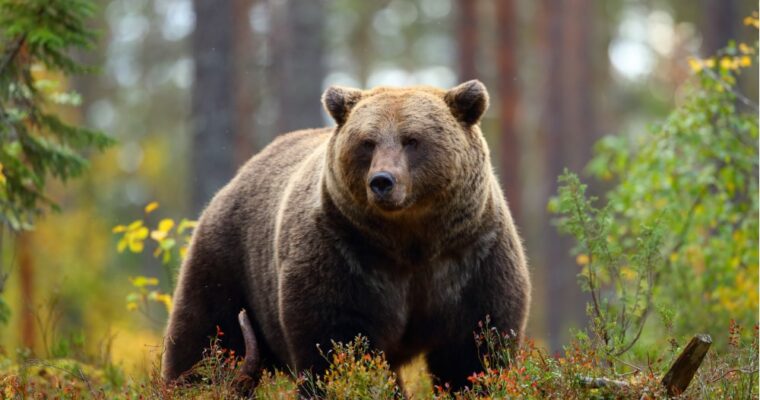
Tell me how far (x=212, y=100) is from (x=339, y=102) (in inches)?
322

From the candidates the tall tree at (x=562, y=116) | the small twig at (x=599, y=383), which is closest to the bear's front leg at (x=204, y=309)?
the small twig at (x=599, y=383)

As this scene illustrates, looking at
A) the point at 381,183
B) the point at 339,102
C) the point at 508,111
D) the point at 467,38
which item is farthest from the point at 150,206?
the point at 508,111

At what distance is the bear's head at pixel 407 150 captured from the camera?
6.06m

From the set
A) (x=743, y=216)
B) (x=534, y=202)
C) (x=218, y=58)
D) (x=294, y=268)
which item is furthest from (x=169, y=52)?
(x=294, y=268)

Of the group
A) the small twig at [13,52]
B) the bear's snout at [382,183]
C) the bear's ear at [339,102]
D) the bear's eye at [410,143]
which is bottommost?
the bear's snout at [382,183]

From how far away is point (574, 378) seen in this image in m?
5.41

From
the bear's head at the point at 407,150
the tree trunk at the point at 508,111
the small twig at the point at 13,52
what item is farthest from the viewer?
the tree trunk at the point at 508,111

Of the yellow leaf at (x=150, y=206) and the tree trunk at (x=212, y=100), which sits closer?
the yellow leaf at (x=150, y=206)

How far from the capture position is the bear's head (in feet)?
19.9

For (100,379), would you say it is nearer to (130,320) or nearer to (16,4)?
(16,4)

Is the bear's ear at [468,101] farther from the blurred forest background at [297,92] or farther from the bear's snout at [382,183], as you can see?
the blurred forest background at [297,92]

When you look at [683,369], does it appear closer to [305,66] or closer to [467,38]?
[305,66]

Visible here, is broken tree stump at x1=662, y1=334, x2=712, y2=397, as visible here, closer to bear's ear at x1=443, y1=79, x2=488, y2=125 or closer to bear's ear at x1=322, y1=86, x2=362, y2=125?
bear's ear at x1=443, y1=79, x2=488, y2=125

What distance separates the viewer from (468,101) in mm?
6621
